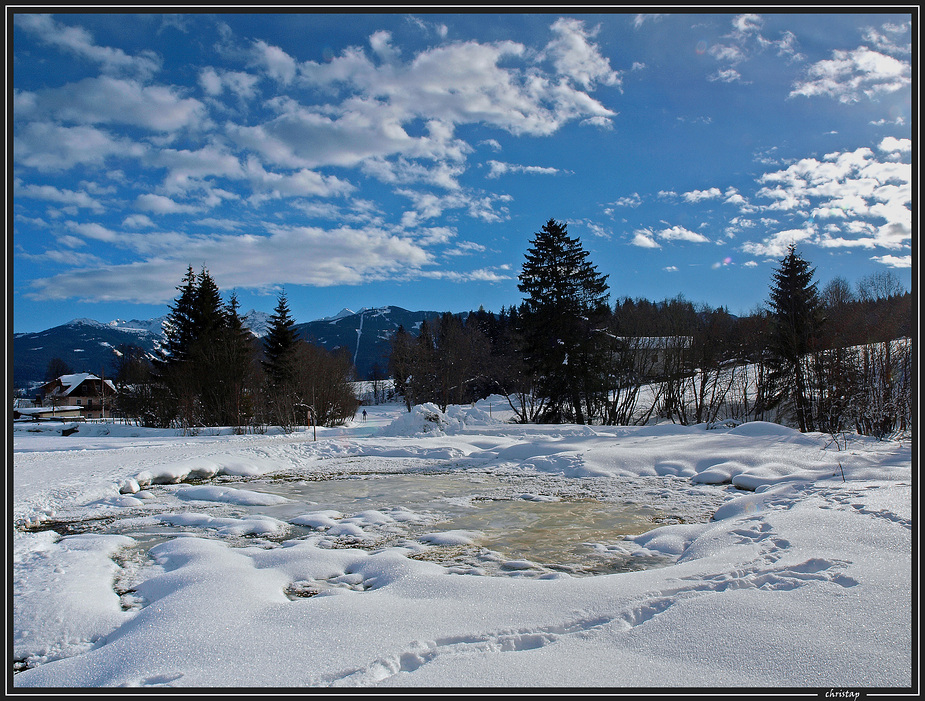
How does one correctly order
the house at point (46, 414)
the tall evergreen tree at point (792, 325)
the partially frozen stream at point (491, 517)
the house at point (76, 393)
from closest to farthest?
the partially frozen stream at point (491, 517) → the tall evergreen tree at point (792, 325) → the house at point (46, 414) → the house at point (76, 393)

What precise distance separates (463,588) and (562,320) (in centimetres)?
2374

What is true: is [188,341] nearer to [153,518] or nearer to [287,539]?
[153,518]

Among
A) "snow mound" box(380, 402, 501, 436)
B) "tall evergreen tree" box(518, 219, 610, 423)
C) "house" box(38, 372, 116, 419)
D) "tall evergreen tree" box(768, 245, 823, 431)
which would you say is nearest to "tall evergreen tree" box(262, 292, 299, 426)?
"snow mound" box(380, 402, 501, 436)

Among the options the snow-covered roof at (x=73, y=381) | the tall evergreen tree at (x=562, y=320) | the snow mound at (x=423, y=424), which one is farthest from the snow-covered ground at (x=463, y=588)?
the snow-covered roof at (x=73, y=381)

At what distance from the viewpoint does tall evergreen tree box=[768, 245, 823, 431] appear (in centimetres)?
2498

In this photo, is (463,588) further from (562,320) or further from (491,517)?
(562,320)

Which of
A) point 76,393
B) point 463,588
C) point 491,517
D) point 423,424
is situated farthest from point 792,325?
point 76,393

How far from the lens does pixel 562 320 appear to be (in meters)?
27.1

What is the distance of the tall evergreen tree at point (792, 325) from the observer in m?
25.0

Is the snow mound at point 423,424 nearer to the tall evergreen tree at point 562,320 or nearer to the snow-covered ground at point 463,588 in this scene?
the tall evergreen tree at point 562,320

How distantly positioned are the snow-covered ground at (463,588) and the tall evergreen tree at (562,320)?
636 inches

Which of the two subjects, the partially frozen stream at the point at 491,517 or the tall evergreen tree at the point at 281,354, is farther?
the tall evergreen tree at the point at 281,354

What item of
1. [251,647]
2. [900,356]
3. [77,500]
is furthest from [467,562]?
[900,356]
